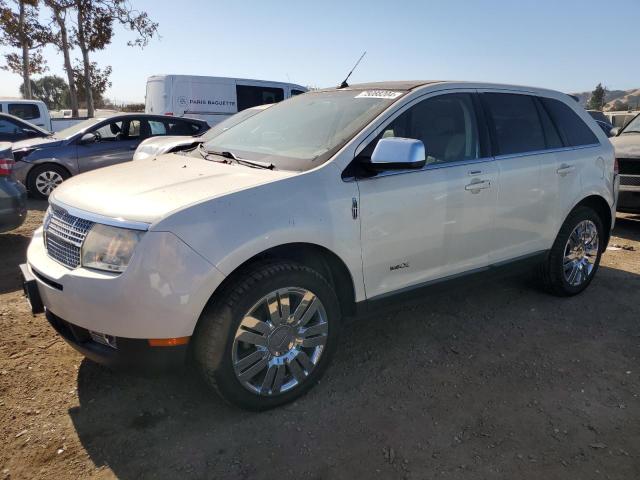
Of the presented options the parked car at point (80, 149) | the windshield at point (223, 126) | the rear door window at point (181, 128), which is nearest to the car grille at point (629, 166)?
the windshield at point (223, 126)

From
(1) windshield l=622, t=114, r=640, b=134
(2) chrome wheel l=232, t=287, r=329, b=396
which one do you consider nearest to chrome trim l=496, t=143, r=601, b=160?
(2) chrome wheel l=232, t=287, r=329, b=396

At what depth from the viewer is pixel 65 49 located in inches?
776

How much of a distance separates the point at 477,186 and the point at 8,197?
472cm

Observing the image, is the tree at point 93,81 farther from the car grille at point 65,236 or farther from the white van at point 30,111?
→ the car grille at point 65,236

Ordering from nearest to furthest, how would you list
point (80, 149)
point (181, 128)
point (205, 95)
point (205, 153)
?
point (205, 153) < point (80, 149) < point (181, 128) < point (205, 95)

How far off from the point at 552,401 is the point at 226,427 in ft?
6.12

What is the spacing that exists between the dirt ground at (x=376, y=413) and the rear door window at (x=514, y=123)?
1.40 metres

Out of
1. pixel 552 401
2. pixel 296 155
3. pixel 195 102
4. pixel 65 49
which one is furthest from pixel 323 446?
pixel 65 49

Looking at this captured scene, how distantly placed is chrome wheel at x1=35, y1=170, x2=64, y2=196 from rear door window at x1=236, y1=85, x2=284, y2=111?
7.84 metres

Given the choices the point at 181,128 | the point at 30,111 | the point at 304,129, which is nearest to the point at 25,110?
the point at 30,111

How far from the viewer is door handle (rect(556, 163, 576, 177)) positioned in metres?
4.03

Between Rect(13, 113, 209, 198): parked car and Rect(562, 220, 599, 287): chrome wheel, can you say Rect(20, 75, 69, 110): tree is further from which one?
Rect(562, 220, 599, 287): chrome wheel

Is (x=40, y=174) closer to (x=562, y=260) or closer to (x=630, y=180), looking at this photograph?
(x=562, y=260)

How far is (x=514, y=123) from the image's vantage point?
3.87 meters
